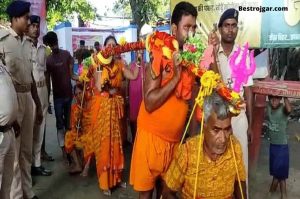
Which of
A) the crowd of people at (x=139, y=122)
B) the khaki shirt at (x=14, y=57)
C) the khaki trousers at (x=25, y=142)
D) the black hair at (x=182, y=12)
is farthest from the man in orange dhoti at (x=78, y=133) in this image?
the black hair at (x=182, y=12)

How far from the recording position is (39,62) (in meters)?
5.34

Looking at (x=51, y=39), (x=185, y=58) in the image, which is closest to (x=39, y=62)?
(x=51, y=39)

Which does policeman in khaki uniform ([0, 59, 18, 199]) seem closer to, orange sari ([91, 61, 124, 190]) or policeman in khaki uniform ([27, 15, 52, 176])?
orange sari ([91, 61, 124, 190])

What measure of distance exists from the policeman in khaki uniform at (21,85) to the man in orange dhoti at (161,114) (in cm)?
125

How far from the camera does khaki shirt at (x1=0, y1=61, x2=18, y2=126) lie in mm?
2926

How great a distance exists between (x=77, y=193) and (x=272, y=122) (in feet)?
7.64

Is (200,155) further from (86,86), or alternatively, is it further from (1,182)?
(86,86)

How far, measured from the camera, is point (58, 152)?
6348 millimetres

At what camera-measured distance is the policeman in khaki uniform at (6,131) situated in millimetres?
2939

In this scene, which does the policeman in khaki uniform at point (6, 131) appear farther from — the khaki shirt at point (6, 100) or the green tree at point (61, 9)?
the green tree at point (61, 9)

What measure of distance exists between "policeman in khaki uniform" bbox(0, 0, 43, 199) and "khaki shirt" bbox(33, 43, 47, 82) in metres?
1.09

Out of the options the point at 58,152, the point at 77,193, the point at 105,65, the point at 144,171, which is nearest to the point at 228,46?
the point at 144,171

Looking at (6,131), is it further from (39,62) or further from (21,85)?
(39,62)

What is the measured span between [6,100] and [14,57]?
0.80 metres
